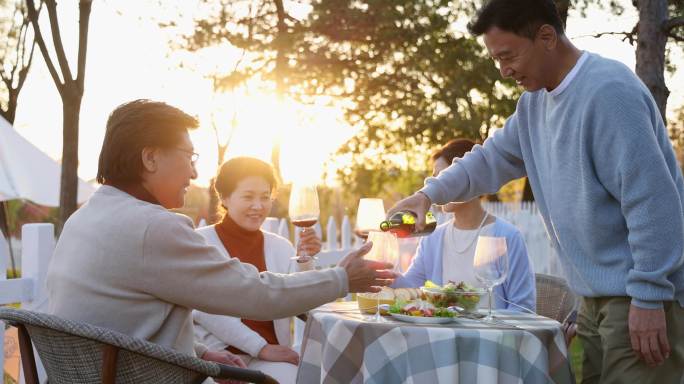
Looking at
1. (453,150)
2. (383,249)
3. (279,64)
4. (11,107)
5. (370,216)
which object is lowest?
(383,249)

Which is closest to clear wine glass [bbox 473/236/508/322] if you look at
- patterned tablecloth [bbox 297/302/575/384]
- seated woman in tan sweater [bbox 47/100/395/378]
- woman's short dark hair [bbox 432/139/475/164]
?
patterned tablecloth [bbox 297/302/575/384]

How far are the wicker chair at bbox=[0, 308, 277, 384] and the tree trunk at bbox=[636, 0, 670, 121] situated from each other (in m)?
7.11

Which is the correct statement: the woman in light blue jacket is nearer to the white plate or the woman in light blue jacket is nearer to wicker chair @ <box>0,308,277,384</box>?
the white plate


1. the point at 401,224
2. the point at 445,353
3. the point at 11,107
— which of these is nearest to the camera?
the point at 445,353

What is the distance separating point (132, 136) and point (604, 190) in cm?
158

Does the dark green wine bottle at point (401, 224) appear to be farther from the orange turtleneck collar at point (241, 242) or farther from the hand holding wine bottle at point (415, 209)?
the orange turtleneck collar at point (241, 242)

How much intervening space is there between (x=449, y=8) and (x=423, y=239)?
43.8 ft

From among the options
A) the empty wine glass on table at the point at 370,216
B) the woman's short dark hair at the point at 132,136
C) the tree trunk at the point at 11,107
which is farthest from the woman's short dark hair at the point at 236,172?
the tree trunk at the point at 11,107

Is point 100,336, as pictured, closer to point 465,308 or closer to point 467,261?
point 465,308

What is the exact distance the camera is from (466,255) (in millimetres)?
4379

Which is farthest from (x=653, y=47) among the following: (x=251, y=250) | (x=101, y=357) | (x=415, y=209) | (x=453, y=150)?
(x=101, y=357)

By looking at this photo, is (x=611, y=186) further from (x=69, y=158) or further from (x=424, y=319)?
(x=69, y=158)

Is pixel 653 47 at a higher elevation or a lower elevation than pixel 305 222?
higher

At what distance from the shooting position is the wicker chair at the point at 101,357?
2297 mm
